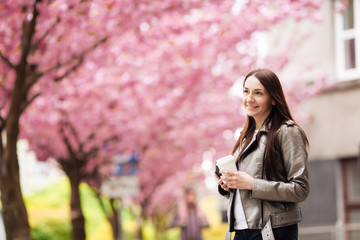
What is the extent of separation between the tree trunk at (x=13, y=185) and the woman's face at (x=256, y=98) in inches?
179

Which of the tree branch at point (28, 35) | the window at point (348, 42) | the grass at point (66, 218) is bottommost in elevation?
the grass at point (66, 218)

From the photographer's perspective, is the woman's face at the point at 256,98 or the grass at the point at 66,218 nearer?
the woman's face at the point at 256,98

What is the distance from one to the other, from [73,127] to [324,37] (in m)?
7.28

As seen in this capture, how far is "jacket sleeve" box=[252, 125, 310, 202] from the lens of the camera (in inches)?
131

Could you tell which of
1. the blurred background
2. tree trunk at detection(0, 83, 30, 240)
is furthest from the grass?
tree trunk at detection(0, 83, 30, 240)

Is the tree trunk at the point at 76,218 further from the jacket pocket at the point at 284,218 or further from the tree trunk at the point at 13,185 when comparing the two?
the jacket pocket at the point at 284,218

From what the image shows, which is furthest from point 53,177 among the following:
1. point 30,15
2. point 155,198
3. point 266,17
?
point 30,15

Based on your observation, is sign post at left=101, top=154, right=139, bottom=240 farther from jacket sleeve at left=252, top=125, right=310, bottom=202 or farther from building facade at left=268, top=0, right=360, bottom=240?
jacket sleeve at left=252, top=125, right=310, bottom=202

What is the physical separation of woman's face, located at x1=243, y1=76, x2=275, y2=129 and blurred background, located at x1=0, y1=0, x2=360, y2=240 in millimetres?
4149

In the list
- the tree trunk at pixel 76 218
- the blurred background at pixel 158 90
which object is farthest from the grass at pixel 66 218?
the tree trunk at pixel 76 218

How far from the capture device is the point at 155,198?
22.8 meters

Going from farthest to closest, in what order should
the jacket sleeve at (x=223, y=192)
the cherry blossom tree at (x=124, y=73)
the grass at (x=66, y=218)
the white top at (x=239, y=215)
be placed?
1. the grass at (x=66, y=218)
2. the cherry blossom tree at (x=124, y=73)
3. the jacket sleeve at (x=223, y=192)
4. the white top at (x=239, y=215)

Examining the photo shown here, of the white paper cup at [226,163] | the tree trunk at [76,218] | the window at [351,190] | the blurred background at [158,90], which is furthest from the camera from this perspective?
the window at [351,190]

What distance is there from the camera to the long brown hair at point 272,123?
3.41 m
